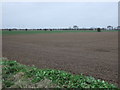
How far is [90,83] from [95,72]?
1.62m

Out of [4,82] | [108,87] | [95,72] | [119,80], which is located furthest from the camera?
[95,72]

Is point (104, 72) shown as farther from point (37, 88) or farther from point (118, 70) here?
point (37, 88)

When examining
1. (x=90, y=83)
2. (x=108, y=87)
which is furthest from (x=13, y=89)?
(x=108, y=87)

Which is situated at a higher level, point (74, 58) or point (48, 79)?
point (74, 58)

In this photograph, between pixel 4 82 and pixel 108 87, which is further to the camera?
pixel 4 82

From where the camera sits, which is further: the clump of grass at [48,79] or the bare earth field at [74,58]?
the bare earth field at [74,58]

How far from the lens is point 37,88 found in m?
4.59

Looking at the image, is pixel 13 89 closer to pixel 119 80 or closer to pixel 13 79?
pixel 13 79

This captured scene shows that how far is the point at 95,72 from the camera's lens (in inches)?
249

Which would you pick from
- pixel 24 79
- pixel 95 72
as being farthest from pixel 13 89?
pixel 95 72

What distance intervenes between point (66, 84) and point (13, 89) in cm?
163

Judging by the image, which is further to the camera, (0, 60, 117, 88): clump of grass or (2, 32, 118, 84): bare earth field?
(2, 32, 118, 84): bare earth field

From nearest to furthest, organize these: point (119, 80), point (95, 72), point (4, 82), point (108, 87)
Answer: point (108, 87) → point (4, 82) → point (119, 80) → point (95, 72)

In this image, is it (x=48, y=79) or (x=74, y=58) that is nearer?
(x=48, y=79)
